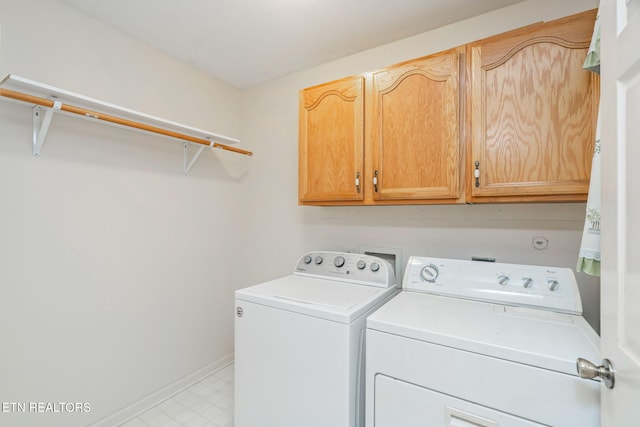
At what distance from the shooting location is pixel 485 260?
1.59m

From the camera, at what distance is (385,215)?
6.52 ft

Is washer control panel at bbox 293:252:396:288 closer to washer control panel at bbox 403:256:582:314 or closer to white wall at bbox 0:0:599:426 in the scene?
washer control panel at bbox 403:256:582:314

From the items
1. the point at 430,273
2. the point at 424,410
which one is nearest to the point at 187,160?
the point at 430,273

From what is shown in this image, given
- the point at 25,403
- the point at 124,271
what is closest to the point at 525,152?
the point at 124,271

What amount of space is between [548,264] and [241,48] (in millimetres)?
2259

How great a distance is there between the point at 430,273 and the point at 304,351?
2.49 feet

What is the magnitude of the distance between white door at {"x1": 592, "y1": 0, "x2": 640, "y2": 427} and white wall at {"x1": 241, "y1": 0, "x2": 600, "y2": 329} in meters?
0.84

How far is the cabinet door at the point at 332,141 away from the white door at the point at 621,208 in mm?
1091

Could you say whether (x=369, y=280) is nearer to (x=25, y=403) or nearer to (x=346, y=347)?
(x=346, y=347)

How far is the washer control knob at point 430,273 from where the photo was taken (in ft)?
5.04

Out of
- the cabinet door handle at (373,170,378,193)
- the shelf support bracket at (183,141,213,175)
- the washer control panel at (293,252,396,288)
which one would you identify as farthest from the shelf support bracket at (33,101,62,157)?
the cabinet door handle at (373,170,378,193)

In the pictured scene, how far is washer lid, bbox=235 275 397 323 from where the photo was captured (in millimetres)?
1271

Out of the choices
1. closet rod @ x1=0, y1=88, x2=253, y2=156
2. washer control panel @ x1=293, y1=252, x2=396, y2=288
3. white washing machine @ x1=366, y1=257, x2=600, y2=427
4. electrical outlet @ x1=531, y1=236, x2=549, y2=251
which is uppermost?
closet rod @ x1=0, y1=88, x2=253, y2=156

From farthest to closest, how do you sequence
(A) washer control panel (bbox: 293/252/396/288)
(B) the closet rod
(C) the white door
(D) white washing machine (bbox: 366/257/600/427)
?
(A) washer control panel (bbox: 293/252/396/288) < (B) the closet rod < (D) white washing machine (bbox: 366/257/600/427) < (C) the white door
